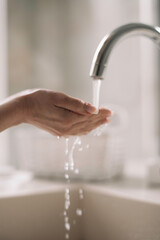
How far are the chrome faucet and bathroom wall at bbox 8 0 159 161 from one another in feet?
2.38

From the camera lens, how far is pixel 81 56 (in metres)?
1.56

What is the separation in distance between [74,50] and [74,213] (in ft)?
3.17

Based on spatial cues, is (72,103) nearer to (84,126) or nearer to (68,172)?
(84,126)

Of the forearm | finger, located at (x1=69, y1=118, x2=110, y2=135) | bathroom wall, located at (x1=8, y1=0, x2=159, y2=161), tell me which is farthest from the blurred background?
the forearm

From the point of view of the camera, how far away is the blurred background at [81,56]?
4.17 feet

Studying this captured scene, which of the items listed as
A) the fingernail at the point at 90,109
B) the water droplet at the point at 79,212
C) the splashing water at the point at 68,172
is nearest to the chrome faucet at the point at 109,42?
the fingernail at the point at 90,109

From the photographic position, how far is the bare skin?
60 cm

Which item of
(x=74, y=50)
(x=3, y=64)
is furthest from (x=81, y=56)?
(x=3, y=64)

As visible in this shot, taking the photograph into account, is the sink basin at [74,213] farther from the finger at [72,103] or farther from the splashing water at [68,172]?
the finger at [72,103]

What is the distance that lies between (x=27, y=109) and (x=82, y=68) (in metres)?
0.97

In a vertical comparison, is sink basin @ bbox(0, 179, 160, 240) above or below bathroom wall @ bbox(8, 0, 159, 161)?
below

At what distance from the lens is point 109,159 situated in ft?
3.08

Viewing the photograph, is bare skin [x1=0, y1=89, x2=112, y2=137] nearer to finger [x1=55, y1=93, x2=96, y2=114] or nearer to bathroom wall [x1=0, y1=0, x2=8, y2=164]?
finger [x1=55, y1=93, x2=96, y2=114]

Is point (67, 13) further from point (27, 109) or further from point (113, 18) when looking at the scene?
point (27, 109)
